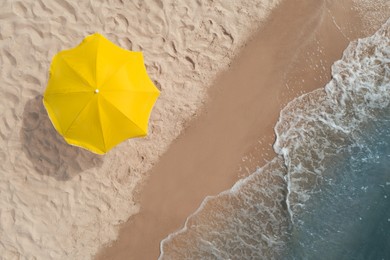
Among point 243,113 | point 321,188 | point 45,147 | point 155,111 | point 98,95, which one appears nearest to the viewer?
point 98,95

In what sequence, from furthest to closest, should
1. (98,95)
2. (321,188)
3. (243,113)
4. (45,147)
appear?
(321,188), (243,113), (45,147), (98,95)

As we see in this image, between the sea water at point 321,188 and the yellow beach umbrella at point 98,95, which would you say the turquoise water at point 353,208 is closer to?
the sea water at point 321,188

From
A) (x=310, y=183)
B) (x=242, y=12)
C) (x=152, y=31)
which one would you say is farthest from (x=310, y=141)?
(x=152, y=31)

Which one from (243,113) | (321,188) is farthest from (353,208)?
(243,113)

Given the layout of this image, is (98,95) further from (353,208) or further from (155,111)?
(353,208)

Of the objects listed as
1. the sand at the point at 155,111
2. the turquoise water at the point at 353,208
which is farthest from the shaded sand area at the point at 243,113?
the turquoise water at the point at 353,208

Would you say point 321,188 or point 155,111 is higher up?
point 321,188

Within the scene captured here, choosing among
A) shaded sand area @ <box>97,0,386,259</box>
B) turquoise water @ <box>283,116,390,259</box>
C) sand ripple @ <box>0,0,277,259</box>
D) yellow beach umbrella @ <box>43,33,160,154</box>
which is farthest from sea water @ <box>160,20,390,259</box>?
Answer: yellow beach umbrella @ <box>43,33,160,154</box>
